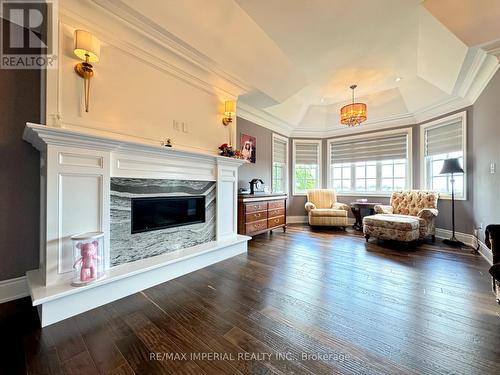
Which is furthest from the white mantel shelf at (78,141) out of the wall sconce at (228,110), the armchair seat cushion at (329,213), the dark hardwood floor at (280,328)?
the armchair seat cushion at (329,213)

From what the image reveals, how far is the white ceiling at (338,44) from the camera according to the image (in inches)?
96.1

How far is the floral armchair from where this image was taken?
12.3ft

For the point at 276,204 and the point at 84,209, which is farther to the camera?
the point at 276,204

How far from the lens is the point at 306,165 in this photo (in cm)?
618

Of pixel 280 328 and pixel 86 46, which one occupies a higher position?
pixel 86 46

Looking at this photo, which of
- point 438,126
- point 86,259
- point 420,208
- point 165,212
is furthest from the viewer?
point 438,126

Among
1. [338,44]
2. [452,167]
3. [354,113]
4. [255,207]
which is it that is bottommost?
[255,207]

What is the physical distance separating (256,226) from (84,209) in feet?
8.82

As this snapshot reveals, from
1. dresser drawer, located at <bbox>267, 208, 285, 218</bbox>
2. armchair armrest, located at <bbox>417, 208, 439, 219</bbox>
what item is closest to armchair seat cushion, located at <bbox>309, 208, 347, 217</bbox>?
dresser drawer, located at <bbox>267, 208, 285, 218</bbox>

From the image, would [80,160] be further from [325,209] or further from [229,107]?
[325,209]

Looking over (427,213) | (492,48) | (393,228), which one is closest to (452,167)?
(427,213)

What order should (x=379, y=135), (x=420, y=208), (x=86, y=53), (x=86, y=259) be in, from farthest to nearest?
(x=379, y=135)
(x=420, y=208)
(x=86, y=53)
(x=86, y=259)

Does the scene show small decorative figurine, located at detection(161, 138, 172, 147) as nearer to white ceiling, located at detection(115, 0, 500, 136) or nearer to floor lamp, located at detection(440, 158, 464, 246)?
white ceiling, located at detection(115, 0, 500, 136)

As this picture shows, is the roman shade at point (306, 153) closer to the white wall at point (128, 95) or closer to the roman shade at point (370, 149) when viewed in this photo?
the roman shade at point (370, 149)
